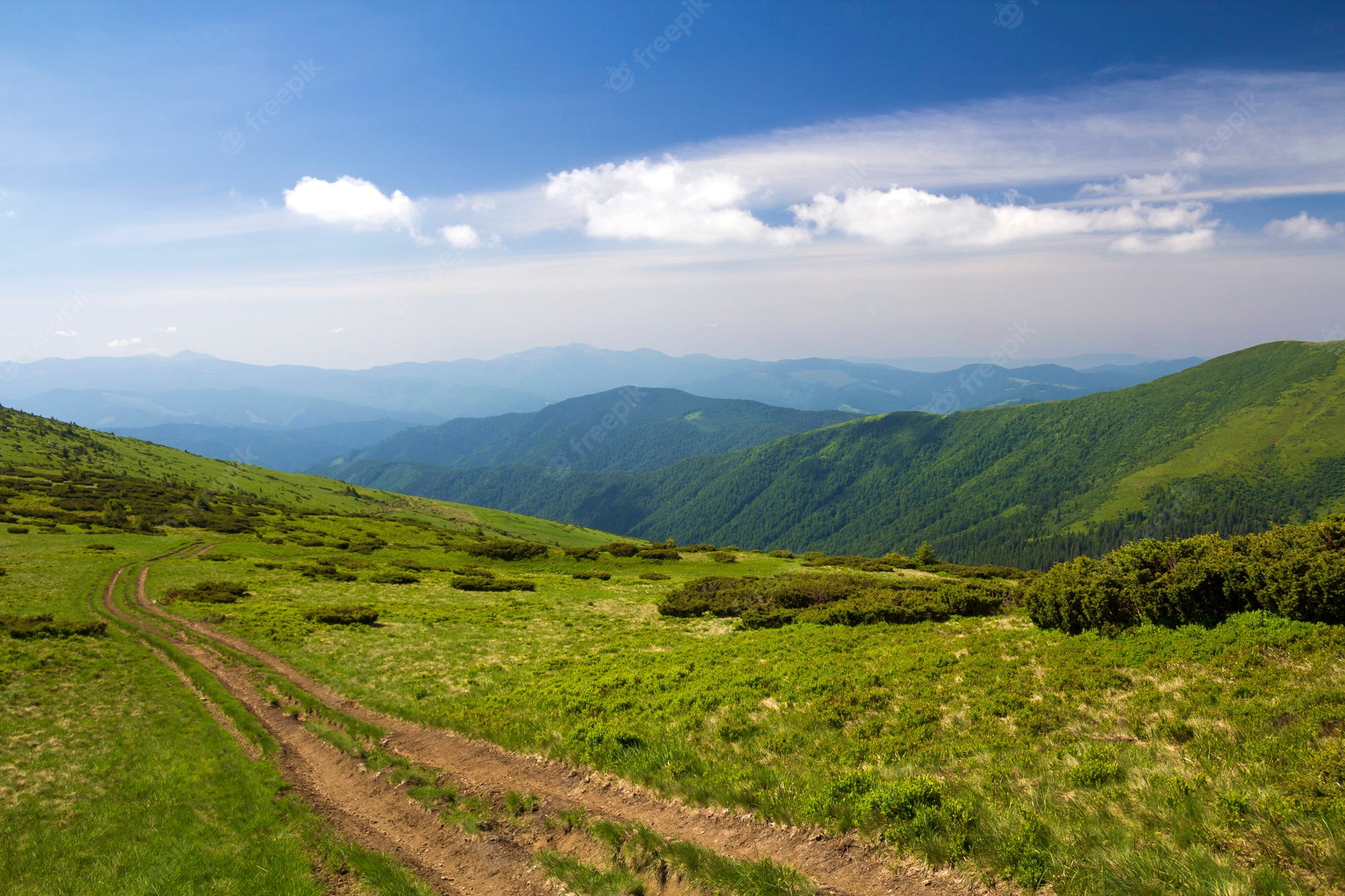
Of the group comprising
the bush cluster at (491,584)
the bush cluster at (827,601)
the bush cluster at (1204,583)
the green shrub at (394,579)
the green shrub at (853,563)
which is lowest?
the green shrub at (853,563)

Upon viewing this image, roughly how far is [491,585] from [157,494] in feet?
302

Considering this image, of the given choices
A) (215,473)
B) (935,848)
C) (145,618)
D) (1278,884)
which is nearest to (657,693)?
(935,848)

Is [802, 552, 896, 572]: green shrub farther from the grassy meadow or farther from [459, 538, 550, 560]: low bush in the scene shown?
the grassy meadow

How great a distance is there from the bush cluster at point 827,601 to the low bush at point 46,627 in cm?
2946

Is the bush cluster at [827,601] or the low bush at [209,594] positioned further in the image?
the low bush at [209,594]

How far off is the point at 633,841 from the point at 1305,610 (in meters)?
17.5

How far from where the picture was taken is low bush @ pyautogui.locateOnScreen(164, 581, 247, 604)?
37.0m

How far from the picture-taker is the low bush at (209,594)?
3702 cm

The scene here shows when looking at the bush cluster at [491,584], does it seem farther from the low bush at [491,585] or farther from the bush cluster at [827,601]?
the bush cluster at [827,601]

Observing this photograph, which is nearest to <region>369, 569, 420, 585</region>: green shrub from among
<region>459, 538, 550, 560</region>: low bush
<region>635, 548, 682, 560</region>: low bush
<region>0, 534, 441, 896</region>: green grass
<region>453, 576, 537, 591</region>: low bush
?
<region>453, 576, 537, 591</region>: low bush

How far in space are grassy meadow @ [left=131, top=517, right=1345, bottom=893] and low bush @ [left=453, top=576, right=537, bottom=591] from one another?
63.0 feet

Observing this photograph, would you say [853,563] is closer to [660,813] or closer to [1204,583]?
[1204,583]

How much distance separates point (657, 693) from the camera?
692 inches

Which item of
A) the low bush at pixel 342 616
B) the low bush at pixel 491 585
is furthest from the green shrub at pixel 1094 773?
the low bush at pixel 491 585
